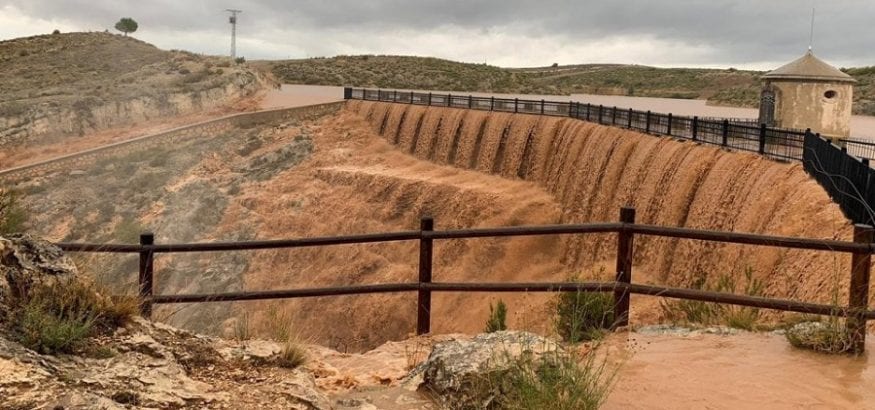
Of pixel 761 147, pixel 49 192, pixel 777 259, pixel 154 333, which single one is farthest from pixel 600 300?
pixel 49 192

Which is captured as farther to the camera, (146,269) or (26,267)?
(146,269)

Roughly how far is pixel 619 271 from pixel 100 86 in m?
53.1

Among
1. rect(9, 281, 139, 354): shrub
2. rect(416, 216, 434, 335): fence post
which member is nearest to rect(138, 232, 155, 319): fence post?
rect(9, 281, 139, 354): shrub

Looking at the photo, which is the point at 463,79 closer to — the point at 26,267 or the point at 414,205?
the point at 414,205

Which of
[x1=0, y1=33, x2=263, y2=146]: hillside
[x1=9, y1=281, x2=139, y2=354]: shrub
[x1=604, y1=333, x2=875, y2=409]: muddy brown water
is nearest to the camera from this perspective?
[x1=9, y1=281, x2=139, y2=354]: shrub

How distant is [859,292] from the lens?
5.92 meters

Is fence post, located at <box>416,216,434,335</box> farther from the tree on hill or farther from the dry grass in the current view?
the tree on hill

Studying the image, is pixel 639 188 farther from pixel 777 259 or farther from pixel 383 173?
pixel 383 173

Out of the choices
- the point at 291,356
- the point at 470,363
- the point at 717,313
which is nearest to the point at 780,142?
the point at 717,313

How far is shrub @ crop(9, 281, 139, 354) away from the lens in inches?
171

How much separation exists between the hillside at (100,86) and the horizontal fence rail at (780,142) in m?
27.8

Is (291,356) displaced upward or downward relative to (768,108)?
downward

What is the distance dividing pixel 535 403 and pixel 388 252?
26407mm

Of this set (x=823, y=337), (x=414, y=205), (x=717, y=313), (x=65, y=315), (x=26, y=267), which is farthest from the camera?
(x=414, y=205)
